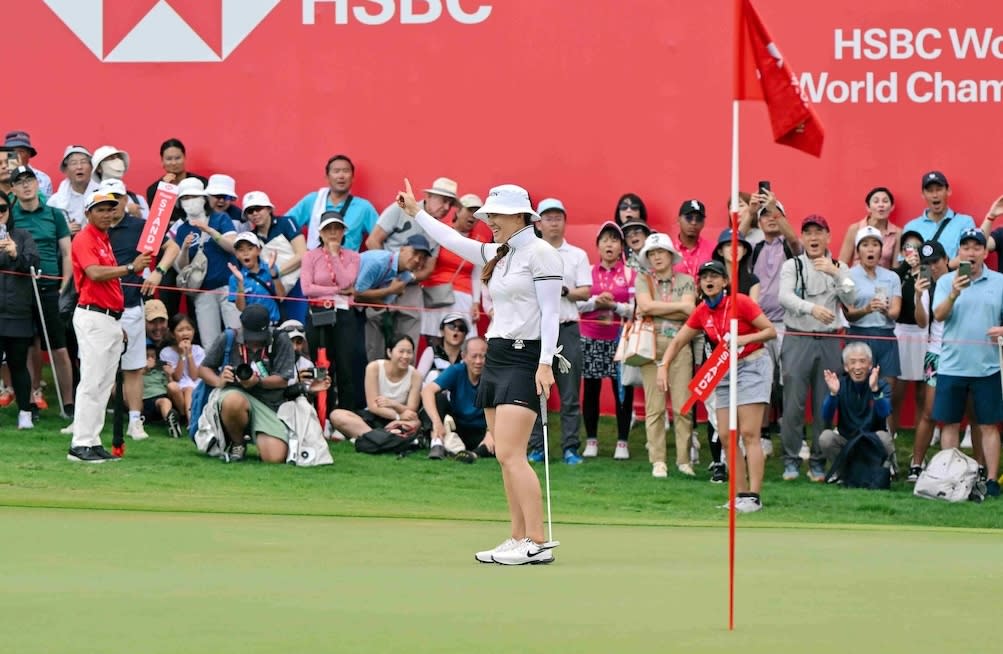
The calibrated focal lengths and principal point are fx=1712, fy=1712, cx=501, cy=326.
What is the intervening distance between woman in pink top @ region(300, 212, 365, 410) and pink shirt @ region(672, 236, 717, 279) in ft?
9.31

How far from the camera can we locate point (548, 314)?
8445mm

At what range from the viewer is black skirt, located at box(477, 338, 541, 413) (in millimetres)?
8516

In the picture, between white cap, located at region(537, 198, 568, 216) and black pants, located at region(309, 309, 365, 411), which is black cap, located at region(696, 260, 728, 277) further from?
black pants, located at region(309, 309, 365, 411)

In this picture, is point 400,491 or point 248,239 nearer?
point 400,491

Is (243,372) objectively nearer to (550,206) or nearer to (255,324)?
(255,324)

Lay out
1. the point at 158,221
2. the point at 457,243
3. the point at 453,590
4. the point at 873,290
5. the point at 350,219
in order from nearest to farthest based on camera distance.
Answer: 1. the point at 453,590
2. the point at 457,243
3. the point at 158,221
4. the point at 873,290
5. the point at 350,219

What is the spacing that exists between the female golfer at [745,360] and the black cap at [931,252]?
2.37 meters

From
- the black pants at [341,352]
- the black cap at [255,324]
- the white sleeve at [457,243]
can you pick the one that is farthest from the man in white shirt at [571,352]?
the white sleeve at [457,243]

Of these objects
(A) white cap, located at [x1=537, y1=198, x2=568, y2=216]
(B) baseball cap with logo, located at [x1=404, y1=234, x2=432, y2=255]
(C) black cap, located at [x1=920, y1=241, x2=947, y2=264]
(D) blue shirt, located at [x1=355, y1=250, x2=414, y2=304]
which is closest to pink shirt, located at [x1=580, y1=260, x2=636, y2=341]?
(A) white cap, located at [x1=537, y1=198, x2=568, y2=216]

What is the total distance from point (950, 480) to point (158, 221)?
6.26 metres

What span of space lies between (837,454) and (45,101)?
8727mm

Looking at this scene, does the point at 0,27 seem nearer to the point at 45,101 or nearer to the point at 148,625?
the point at 45,101

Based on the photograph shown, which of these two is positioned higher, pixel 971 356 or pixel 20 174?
pixel 20 174

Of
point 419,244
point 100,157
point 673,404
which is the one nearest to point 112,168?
point 100,157
